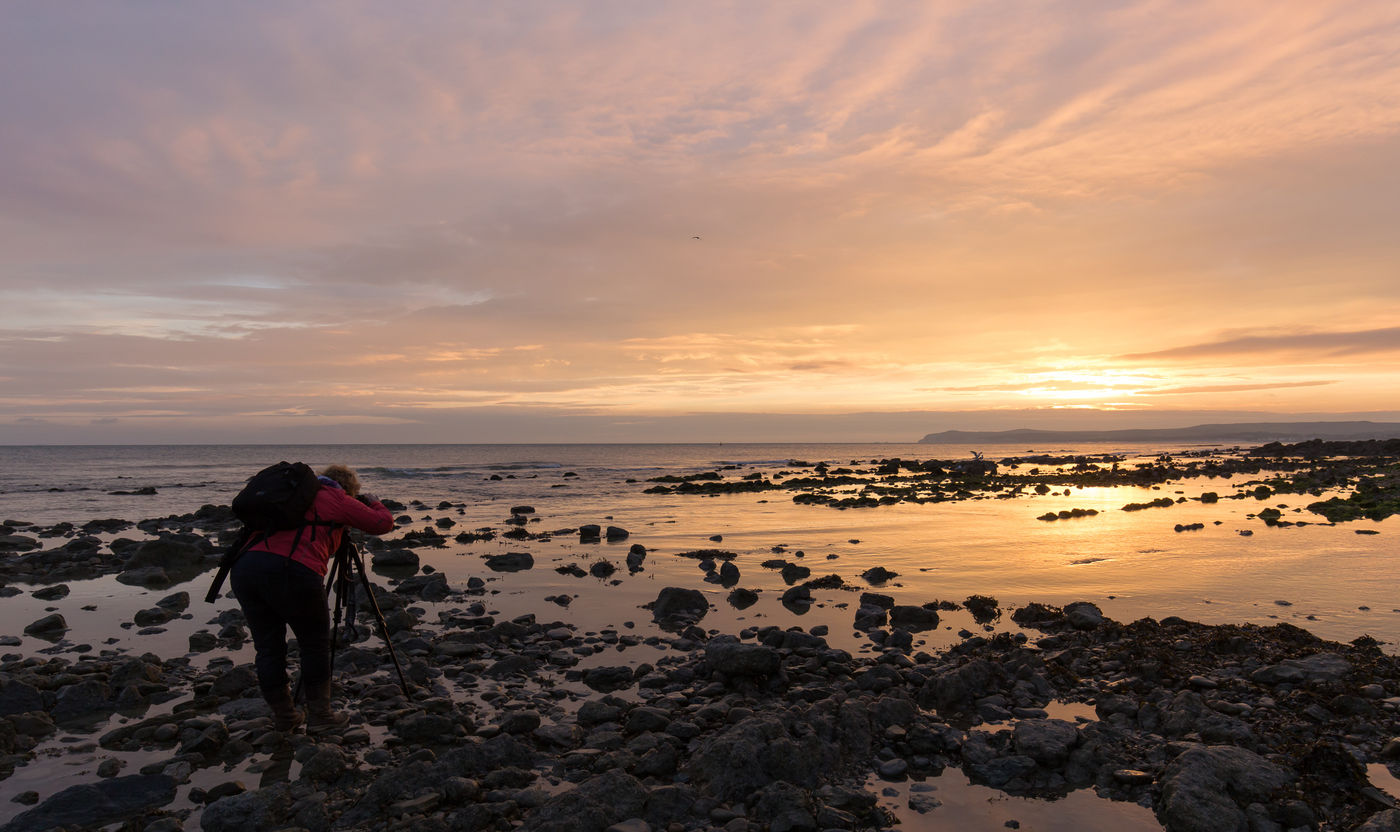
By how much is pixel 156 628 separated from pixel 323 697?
292 inches

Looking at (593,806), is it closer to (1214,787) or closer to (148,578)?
(1214,787)

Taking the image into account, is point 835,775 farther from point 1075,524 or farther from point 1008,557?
point 1075,524

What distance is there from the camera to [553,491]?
50.3 m

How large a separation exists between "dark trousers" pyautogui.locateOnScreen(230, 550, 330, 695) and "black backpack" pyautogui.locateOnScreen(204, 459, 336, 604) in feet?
0.64

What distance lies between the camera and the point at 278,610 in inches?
313

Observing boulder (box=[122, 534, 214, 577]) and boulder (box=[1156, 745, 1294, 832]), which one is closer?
boulder (box=[1156, 745, 1294, 832])

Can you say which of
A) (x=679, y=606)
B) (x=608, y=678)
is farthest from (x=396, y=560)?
(x=608, y=678)

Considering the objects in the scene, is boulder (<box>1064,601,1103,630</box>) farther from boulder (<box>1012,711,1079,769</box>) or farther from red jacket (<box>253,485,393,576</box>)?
red jacket (<box>253,485,393,576</box>)

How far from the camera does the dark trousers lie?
7836 mm

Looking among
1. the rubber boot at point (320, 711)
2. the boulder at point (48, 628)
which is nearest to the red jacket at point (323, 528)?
the rubber boot at point (320, 711)

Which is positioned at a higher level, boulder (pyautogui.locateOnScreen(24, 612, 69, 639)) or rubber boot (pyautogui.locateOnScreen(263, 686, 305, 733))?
rubber boot (pyautogui.locateOnScreen(263, 686, 305, 733))

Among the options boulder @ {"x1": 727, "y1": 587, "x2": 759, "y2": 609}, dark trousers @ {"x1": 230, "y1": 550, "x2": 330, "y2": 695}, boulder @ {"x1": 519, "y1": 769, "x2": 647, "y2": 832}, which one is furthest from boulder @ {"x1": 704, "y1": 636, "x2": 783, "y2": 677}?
boulder @ {"x1": 727, "y1": 587, "x2": 759, "y2": 609}

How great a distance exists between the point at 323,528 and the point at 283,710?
201 cm

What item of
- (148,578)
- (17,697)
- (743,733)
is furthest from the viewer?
(148,578)
